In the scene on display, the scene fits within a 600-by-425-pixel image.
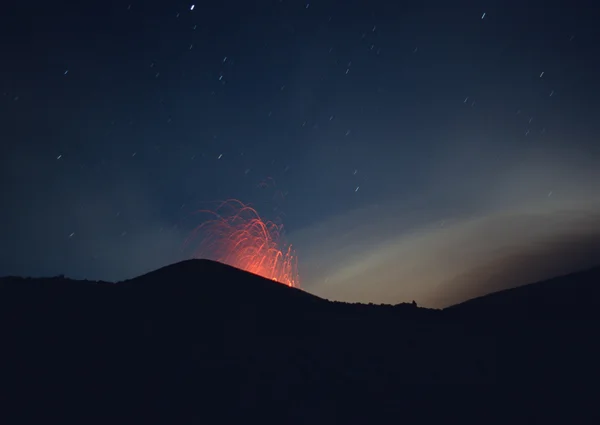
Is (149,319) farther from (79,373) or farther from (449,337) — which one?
(449,337)

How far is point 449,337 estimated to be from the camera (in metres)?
17.4

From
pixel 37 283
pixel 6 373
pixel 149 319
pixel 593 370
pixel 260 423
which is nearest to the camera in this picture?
pixel 260 423

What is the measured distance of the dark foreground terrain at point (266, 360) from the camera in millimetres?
11578

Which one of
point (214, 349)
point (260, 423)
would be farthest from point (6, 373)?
point (260, 423)

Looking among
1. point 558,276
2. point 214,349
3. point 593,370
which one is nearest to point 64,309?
point 214,349

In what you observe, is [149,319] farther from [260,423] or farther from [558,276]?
[558,276]

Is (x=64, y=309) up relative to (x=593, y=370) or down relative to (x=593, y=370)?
up

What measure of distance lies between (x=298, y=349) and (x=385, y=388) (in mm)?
3578

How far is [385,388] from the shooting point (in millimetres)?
13094

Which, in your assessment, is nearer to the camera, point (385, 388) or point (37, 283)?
point (385, 388)

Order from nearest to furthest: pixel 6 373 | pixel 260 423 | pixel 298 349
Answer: pixel 260 423
pixel 6 373
pixel 298 349

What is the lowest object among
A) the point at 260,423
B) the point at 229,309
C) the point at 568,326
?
the point at 260,423

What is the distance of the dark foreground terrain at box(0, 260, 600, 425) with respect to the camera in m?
11.6

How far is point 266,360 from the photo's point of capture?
14141mm
